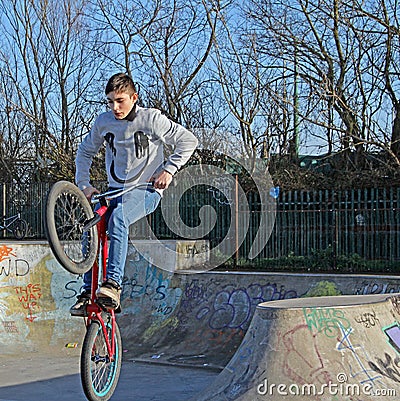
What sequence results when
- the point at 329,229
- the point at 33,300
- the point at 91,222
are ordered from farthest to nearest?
the point at 329,229
the point at 33,300
the point at 91,222

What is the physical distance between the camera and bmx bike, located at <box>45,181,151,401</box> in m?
4.59

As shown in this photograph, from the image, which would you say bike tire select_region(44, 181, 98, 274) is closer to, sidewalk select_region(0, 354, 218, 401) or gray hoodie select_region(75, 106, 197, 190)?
gray hoodie select_region(75, 106, 197, 190)

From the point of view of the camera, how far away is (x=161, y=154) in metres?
5.02

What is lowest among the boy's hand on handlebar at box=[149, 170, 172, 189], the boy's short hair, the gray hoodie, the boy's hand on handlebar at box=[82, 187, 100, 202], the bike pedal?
the bike pedal

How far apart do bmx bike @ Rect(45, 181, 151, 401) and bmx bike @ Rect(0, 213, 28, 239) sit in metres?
16.4

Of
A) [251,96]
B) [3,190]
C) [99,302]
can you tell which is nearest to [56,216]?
[99,302]

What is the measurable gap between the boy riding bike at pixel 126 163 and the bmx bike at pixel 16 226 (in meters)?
16.5

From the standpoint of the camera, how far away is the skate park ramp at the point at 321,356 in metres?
6.58

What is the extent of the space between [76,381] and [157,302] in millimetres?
2983

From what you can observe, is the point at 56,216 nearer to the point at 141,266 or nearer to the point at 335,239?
the point at 141,266

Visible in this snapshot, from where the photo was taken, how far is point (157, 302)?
13016 millimetres

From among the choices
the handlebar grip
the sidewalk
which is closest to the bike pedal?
the handlebar grip

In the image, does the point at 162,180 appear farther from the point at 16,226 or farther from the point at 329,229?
the point at 16,226

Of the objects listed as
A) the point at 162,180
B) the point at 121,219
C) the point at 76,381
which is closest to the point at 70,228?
the point at 121,219
